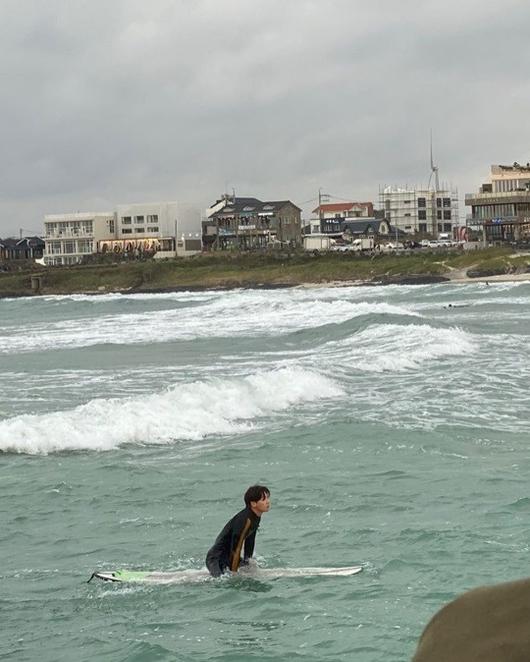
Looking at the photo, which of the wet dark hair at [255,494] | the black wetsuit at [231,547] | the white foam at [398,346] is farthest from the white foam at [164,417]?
the wet dark hair at [255,494]

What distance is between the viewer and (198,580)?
1081cm

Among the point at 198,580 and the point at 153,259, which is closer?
the point at 198,580

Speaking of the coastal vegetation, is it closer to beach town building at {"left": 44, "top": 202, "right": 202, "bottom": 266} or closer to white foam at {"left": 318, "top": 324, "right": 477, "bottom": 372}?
beach town building at {"left": 44, "top": 202, "right": 202, "bottom": 266}

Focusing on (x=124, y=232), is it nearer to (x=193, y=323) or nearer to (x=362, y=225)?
(x=362, y=225)

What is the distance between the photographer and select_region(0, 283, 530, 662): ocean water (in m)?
9.66

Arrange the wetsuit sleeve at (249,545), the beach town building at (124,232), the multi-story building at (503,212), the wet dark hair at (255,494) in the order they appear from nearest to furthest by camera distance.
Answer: the wet dark hair at (255,494), the wetsuit sleeve at (249,545), the multi-story building at (503,212), the beach town building at (124,232)

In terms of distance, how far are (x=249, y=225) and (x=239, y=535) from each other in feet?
434

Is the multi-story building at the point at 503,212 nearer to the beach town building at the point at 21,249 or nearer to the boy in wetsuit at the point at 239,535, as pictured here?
the beach town building at the point at 21,249

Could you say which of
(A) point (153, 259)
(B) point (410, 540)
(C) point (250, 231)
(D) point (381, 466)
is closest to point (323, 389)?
(D) point (381, 466)

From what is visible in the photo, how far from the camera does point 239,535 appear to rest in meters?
10.5

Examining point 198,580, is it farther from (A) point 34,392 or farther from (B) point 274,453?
(A) point 34,392

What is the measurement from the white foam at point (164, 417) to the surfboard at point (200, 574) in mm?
8637

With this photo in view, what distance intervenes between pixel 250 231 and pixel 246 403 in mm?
119197

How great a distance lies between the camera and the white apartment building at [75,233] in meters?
142
